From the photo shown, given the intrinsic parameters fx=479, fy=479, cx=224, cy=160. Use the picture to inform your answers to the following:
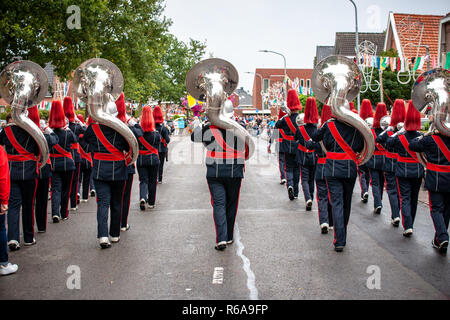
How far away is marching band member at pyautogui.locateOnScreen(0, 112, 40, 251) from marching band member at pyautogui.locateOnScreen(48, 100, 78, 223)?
59.0 inches

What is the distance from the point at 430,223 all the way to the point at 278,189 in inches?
176

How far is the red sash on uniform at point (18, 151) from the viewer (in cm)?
641

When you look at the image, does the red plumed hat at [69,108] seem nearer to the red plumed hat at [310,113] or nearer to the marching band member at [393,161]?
the red plumed hat at [310,113]

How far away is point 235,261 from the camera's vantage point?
584cm

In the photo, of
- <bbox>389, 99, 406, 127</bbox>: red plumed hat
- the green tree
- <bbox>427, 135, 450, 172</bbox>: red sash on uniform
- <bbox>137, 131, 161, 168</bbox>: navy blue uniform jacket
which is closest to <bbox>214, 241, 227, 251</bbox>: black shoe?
<bbox>427, 135, 450, 172</bbox>: red sash on uniform

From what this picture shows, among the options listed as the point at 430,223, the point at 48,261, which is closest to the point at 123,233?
the point at 48,261

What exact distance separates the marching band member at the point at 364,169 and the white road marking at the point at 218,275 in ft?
17.3

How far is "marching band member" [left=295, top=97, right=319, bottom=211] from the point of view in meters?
8.62

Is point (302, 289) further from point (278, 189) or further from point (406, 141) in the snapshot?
point (278, 189)

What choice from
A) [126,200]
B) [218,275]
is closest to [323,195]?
[218,275]

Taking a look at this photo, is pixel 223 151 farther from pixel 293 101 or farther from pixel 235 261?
pixel 293 101

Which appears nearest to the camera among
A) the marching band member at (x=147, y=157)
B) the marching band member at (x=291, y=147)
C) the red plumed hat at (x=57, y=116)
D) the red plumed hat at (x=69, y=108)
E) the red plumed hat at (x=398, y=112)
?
the red plumed hat at (x=398, y=112)

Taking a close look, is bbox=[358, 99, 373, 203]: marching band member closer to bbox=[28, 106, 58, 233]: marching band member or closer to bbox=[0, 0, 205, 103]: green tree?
bbox=[28, 106, 58, 233]: marching band member

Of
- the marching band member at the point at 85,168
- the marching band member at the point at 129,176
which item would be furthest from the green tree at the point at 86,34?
the marching band member at the point at 129,176
